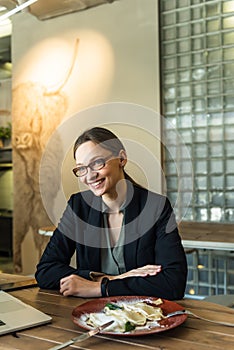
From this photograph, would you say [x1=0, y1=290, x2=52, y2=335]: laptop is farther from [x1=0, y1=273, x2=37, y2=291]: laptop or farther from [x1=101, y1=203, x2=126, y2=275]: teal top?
[x1=101, y1=203, x2=126, y2=275]: teal top

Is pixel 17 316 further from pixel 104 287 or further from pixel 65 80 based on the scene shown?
pixel 65 80

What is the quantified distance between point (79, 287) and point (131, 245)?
318 millimetres

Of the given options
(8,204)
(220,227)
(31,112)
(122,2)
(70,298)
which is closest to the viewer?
(70,298)

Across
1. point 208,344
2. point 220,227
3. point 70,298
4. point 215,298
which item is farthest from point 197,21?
point 208,344

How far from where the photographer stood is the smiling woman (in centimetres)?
160

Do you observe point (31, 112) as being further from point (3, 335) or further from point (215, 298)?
point (3, 335)

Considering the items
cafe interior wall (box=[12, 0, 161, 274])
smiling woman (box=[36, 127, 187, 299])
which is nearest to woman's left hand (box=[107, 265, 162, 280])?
smiling woman (box=[36, 127, 187, 299])

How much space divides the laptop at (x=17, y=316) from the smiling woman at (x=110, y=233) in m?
0.20

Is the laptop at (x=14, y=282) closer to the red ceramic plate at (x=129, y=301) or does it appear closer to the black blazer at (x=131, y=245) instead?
the black blazer at (x=131, y=245)

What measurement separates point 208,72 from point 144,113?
757 mm

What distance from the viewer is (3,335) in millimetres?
1116

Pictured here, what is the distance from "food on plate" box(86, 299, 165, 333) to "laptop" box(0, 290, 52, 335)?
0.15m

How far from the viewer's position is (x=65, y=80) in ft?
A: 14.7

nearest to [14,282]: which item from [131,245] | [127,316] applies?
[131,245]
